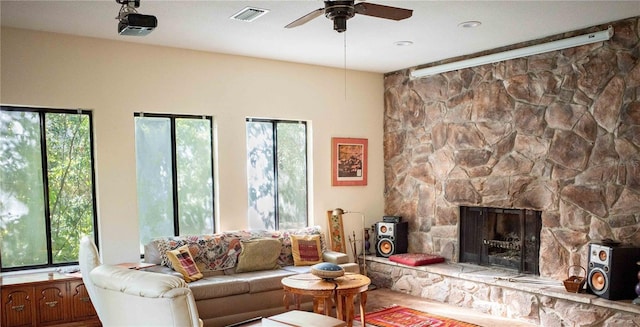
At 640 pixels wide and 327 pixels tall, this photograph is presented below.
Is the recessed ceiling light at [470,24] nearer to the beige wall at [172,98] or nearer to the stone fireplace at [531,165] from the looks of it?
the stone fireplace at [531,165]

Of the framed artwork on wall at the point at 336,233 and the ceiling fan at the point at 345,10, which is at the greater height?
the ceiling fan at the point at 345,10

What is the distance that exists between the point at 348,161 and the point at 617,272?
3.49m

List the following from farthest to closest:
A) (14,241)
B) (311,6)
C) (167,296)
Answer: (14,241) → (311,6) → (167,296)

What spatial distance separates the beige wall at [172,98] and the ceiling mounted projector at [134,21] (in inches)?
67.9

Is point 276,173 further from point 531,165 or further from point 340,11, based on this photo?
point 340,11

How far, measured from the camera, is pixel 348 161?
6.90 metres

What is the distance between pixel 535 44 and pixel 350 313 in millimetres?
3385

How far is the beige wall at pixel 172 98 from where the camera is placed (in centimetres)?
479

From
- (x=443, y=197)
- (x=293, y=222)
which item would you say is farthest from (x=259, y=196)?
(x=443, y=197)

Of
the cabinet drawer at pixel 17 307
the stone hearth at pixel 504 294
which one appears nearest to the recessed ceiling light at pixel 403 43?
the stone hearth at pixel 504 294

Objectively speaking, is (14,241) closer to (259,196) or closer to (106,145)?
(106,145)

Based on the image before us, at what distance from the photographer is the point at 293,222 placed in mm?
6547

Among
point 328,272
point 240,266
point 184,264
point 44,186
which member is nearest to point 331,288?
point 328,272

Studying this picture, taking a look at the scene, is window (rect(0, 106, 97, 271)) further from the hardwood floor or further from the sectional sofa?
the hardwood floor
